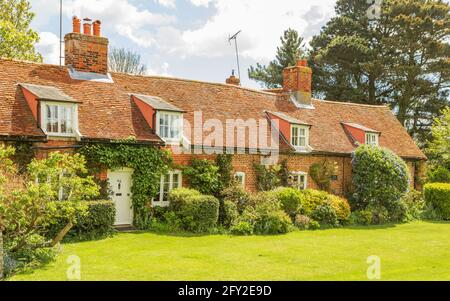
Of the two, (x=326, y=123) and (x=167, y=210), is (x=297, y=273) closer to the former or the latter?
(x=167, y=210)

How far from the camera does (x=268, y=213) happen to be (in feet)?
66.7

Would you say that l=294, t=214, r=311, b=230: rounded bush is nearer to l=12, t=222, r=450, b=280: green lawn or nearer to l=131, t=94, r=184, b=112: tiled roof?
l=12, t=222, r=450, b=280: green lawn

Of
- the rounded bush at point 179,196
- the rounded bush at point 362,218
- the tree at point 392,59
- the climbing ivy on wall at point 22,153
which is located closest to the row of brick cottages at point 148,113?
the climbing ivy on wall at point 22,153

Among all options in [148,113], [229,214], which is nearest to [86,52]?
[148,113]

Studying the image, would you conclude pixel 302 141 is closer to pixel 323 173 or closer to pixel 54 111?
pixel 323 173

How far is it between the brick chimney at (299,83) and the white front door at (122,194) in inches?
538

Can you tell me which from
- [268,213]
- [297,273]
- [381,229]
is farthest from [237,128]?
[297,273]

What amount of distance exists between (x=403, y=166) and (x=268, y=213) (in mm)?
9108

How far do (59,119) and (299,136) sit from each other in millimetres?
12345

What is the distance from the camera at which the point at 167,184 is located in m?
21.2

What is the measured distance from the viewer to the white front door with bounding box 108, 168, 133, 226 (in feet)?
64.5

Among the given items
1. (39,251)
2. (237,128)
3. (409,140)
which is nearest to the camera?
(39,251)

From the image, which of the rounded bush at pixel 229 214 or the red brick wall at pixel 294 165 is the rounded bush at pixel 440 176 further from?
the rounded bush at pixel 229 214

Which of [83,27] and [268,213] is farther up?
[83,27]
